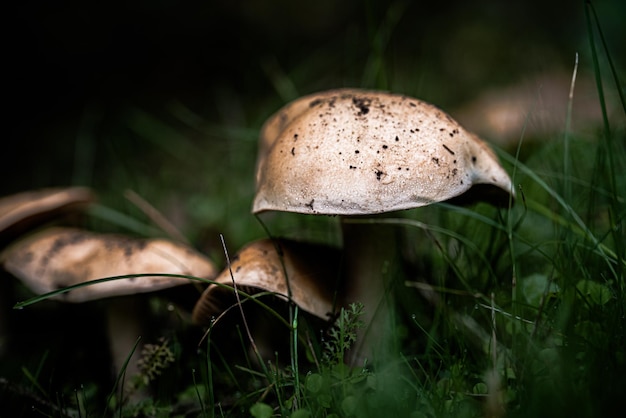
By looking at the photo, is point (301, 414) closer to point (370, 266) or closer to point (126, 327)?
point (370, 266)

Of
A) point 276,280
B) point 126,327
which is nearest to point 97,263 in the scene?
point 126,327

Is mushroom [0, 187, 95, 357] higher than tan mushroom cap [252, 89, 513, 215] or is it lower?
lower

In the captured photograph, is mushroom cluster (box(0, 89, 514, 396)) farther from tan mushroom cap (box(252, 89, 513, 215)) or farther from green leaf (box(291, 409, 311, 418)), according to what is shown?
green leaf (box(291, 409, 311, 418))

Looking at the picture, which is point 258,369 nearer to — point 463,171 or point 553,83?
point 463,171

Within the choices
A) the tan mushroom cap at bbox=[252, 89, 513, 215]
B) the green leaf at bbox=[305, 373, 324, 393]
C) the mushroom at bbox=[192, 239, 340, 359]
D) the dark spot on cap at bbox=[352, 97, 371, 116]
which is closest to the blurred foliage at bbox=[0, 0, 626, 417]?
the green leaf at bbox=[305, 373, 324, 393]

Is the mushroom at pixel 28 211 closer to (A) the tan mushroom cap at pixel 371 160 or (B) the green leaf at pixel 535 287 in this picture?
(A) the tan mushroom cap at pixel 371 160

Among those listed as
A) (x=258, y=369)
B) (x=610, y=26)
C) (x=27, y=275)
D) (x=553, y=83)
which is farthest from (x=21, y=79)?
(x=610, y=26)
